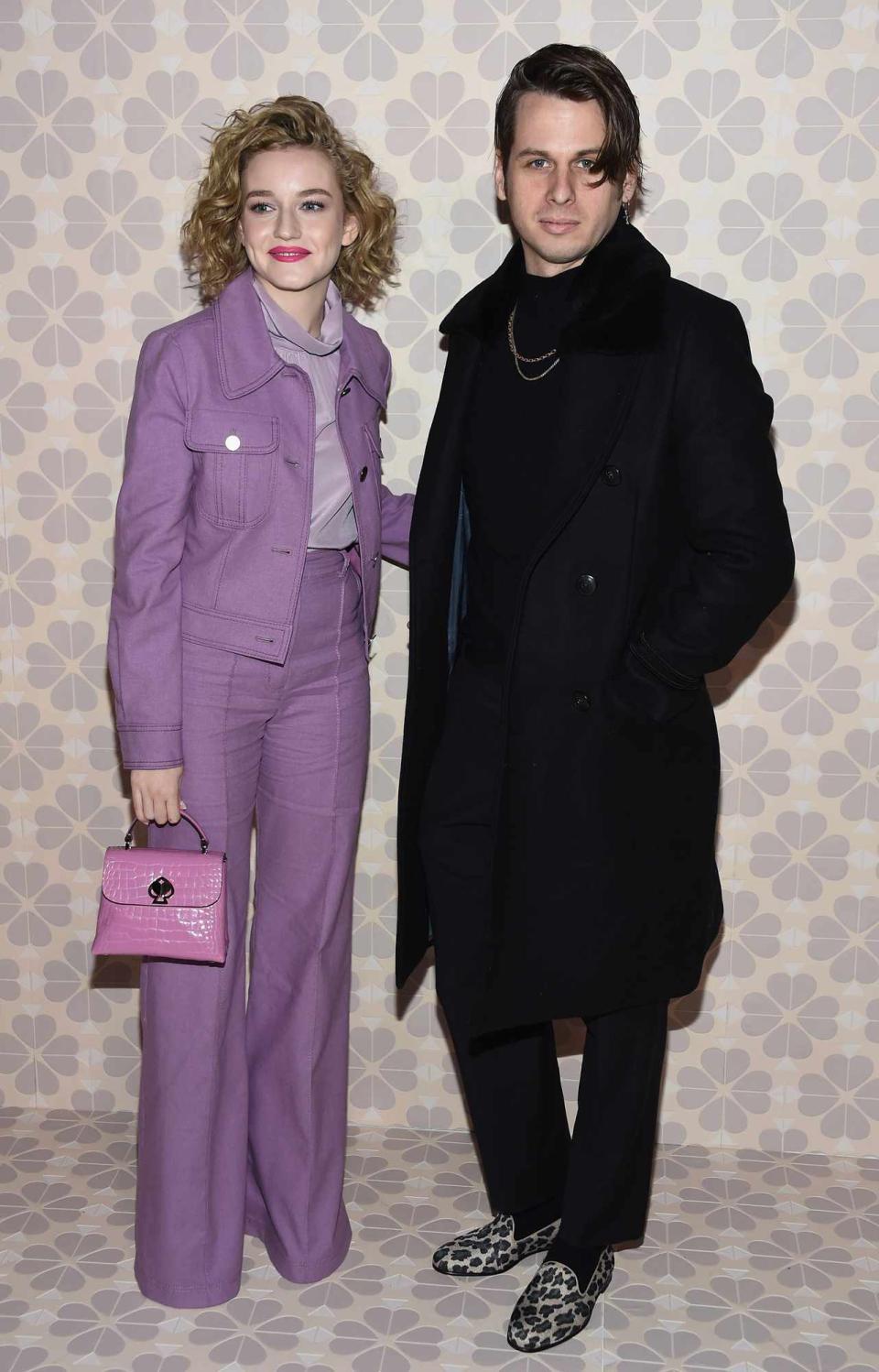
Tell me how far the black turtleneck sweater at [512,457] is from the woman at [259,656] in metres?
0.20

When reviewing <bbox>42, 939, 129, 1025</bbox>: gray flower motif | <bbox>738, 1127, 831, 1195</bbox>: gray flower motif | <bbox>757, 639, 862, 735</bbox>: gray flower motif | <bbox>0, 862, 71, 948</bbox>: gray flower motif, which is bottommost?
<bbox>738, 1127, 831, 1195</bbox>: gray flower motif

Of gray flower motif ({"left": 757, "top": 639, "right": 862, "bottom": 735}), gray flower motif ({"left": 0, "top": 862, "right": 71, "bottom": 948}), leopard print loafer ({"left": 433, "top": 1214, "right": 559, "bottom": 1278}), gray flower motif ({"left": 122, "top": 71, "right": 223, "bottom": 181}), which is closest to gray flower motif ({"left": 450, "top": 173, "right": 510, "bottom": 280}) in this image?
gray flower motif ({"left": 122, "top": 71, "right": 223, "bottom": 181})

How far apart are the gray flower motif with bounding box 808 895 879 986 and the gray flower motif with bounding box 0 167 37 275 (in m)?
1.97

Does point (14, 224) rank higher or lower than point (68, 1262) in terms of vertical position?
higher

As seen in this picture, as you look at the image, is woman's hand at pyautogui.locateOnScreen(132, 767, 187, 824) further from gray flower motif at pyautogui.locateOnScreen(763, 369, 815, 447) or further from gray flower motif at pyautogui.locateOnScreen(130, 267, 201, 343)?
gray flower motif at pyautogui.locateOnScreen(763, 369, 815, 447)

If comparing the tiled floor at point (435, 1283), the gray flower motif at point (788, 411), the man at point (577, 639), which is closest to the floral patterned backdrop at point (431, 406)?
the gray flower motif at point (788, 411)

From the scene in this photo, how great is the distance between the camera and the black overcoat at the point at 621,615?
212 cm

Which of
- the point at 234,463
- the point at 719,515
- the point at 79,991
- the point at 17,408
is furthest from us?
the point at 79,991

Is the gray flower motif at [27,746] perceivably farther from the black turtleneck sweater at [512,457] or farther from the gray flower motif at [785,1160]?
the gray flower motif at [785,1160]

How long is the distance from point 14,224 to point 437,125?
2.63 ft

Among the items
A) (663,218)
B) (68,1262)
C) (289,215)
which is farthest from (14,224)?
(68,1262)

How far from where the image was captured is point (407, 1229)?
8.55 feet

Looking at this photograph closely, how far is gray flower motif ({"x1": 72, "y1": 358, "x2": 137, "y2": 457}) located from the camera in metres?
2.74

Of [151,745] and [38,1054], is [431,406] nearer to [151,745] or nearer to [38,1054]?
[151,745]
